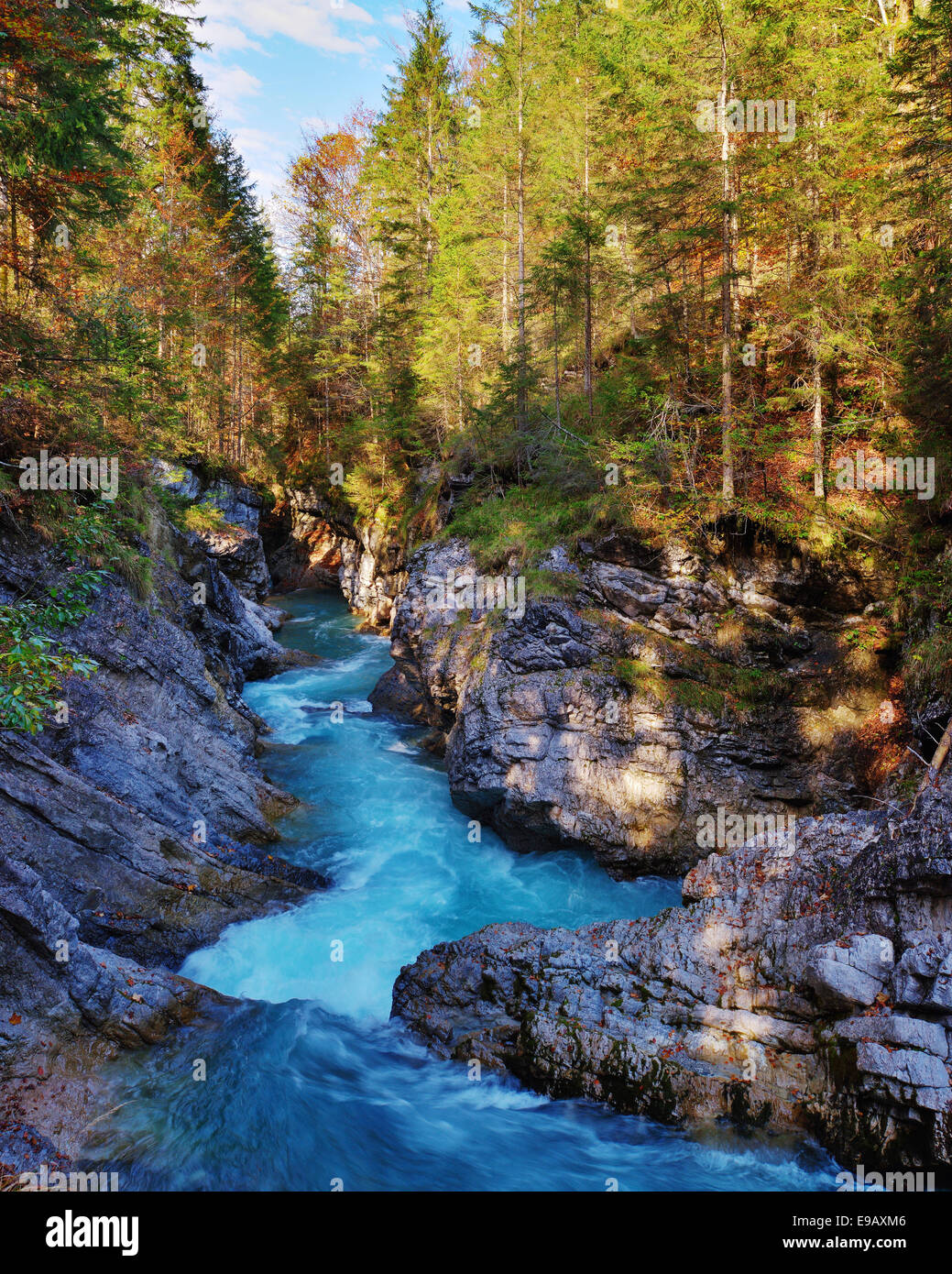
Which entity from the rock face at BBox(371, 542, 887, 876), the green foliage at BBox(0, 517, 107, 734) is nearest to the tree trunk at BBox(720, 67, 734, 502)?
the rock face at BBox(371, 542, 887, 876)

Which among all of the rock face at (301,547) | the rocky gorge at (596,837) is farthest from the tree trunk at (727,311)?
the rock face at (301,547)

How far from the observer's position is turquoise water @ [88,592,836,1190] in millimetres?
5906

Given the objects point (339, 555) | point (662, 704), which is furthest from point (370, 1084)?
point (339, 555)

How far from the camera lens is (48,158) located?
941cm

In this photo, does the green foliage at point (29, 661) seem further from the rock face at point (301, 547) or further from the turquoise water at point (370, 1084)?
the rock face at point (301, 547)

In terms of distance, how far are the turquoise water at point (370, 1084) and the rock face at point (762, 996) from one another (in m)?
0.36

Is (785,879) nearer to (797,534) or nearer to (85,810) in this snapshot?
(797,534)

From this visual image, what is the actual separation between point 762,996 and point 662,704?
19.7 ft

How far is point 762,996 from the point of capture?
661 centimetres
